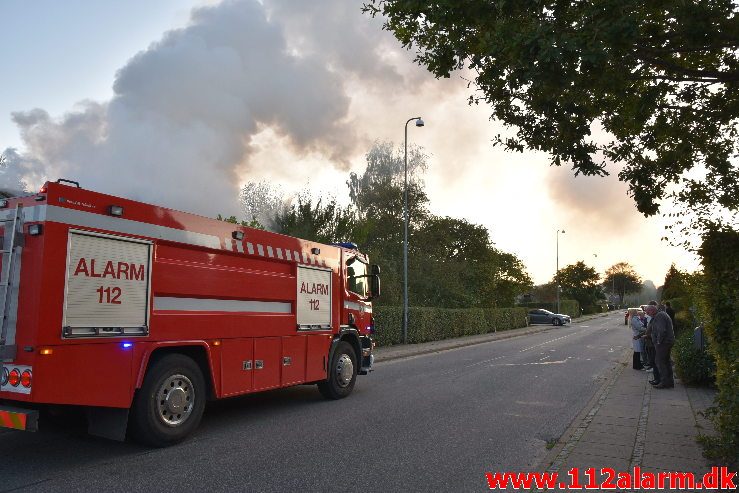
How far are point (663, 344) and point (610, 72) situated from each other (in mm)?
6819

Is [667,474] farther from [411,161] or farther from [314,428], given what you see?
[411,161]

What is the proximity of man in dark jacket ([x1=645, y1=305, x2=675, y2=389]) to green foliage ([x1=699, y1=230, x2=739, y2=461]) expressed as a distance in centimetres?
299

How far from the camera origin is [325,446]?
6.35 m

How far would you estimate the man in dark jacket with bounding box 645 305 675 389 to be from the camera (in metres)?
10.8

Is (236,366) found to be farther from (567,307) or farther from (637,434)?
(567,307)

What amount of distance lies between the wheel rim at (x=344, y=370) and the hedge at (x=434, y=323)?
10825mm

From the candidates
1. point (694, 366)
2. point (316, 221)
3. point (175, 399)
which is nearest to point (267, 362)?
point (175, 399)

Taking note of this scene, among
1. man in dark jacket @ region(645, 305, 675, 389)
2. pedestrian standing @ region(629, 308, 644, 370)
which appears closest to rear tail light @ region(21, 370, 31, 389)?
man in dark jacket @ region(645, 305, 675, 389)

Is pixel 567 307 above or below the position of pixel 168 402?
above

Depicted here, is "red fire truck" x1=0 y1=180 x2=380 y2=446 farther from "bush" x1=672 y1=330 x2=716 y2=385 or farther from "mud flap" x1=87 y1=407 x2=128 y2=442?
"bush" x1=672 y1=330 x2=716 y2=385

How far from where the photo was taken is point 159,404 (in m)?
6.15

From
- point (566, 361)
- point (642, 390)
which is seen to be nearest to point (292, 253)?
point (642, 390)

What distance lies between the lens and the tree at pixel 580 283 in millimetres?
84688

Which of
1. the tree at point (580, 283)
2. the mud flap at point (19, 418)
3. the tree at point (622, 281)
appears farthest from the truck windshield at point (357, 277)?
the tree at point (622, 281)
